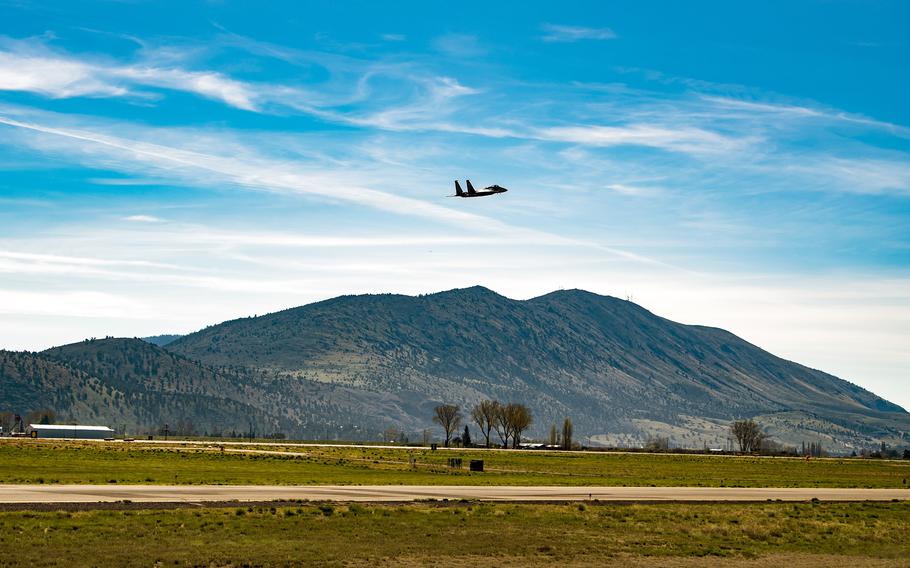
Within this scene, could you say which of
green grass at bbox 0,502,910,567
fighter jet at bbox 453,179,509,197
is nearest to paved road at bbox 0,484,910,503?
green grass at bbox 0,502,910,567

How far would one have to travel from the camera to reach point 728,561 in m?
44.1

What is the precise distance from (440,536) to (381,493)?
21.8 m

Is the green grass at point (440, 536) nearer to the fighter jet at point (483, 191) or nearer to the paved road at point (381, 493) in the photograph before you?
the paved road at point (381, 493)

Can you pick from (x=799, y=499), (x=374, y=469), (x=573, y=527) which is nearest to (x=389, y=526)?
(x=573, y=527)

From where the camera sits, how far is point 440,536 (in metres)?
47.3

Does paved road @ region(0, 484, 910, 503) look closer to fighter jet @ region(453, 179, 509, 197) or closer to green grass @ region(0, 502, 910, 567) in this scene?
green grass @ region(0, 502, 910, 567)

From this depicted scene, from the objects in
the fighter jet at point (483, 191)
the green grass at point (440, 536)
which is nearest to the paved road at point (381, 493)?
the green grass at point (440, 536)

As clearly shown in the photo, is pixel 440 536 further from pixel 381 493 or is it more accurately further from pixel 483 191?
pixel 483 191

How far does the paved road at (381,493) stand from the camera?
5909 cm

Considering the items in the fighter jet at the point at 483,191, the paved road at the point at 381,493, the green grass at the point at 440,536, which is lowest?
the green grass at the point at 440,536

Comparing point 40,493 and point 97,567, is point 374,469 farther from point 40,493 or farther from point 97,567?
point 97,567

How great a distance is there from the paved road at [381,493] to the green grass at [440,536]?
6.78 metres

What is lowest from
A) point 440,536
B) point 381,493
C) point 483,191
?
point 440,536

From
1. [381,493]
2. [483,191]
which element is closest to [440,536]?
[381,493]
